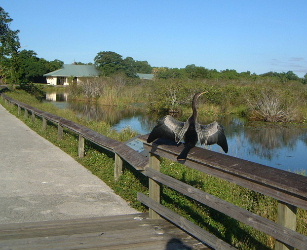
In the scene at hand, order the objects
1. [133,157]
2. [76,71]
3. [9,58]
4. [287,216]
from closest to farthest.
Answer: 1. [287,216]
2. [133,157]
3. [9,58]
4. [76,71]

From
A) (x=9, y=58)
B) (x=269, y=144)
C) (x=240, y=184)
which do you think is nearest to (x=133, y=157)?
(x=240, y=184)

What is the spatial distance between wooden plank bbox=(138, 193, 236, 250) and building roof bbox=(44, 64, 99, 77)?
80.4 m

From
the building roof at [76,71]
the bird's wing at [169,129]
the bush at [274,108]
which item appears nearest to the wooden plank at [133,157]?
the bird's wing at [169,129]

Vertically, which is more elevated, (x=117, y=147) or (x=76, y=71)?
(x=76, y=71)

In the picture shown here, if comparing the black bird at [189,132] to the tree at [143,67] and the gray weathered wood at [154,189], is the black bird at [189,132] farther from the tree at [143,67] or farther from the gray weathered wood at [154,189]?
the tree at [143,67]

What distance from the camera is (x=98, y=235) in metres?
4.54

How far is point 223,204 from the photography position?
148 inches

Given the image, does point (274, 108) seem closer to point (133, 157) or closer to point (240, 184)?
point (133, 157)

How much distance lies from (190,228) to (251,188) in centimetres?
109

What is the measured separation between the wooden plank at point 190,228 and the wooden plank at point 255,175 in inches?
22.9

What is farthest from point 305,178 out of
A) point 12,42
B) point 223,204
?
point 12,42

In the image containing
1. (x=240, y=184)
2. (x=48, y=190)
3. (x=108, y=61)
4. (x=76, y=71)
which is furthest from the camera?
(x=108, y=61)

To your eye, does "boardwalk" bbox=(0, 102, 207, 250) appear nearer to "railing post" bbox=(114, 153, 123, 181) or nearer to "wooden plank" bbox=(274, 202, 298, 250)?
"railing post" bbox=(114, 153, 123, 181)

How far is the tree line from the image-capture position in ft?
161
